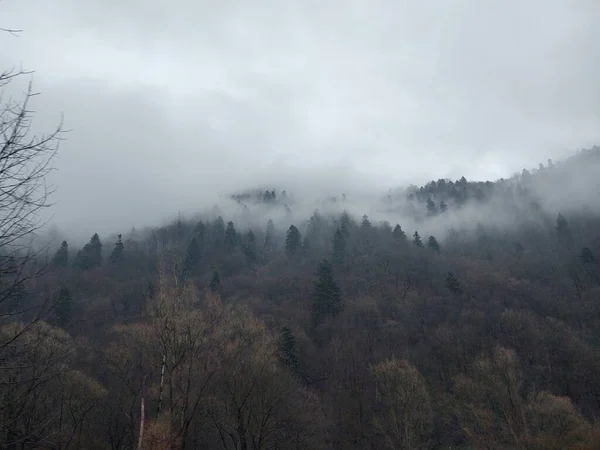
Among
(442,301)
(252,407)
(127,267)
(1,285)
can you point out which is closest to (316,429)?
(252,407)

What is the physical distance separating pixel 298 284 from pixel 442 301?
27961 millimetres

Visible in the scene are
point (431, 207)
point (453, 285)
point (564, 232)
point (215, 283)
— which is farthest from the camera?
point (431, 207)

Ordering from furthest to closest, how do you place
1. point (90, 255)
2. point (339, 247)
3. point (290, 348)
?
point (339, 247), point (90, 255), point (290, 348)

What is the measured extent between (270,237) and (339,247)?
25989mm

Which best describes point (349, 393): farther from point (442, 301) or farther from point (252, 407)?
point (442, 301)

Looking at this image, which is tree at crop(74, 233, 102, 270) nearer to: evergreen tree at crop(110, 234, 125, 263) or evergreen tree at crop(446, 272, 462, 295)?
evergreen tree at crop(110, 234, 125, 263)

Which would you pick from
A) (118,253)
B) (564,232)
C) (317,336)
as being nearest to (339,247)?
(317,336)

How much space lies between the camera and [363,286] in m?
84.7

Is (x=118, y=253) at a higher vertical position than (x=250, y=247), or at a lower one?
higher

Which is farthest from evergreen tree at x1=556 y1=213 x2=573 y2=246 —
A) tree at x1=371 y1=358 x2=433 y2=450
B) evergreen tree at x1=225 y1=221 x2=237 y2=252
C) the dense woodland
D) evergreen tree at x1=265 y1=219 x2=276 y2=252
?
tree at x1=371 y1=358 x2=433 y2=450

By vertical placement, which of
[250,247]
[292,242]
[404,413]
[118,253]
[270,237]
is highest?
[270,237]

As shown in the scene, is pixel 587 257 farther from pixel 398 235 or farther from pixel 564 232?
pixel 398 235

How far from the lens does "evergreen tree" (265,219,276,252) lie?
112 metres

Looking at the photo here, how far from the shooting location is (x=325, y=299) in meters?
76.9
